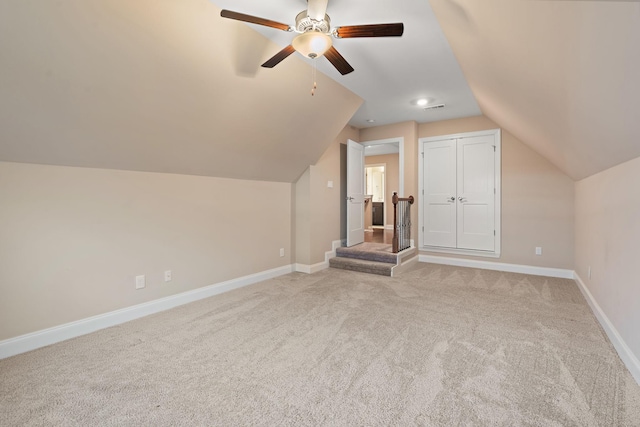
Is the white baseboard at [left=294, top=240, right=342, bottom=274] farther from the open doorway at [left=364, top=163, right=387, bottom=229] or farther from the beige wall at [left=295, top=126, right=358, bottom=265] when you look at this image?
the open doorway at [left=364, top=163, right=387, bottom=229]

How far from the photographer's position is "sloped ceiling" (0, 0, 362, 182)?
1.74 m

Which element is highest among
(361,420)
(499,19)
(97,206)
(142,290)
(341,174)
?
(499,19)

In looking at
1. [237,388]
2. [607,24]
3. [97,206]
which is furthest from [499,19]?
[97,206]

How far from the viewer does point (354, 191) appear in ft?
17.5

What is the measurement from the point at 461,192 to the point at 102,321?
17.3ft

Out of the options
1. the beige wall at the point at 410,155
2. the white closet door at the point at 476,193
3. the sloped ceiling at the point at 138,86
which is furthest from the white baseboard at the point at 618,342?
the sloped ceiling at the point at 138,86

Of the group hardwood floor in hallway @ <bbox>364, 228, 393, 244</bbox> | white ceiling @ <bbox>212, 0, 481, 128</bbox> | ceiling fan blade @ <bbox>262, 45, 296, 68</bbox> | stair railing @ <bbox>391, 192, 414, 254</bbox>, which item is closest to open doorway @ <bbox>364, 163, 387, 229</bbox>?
hardwood floor in hallway @ <bbox>364, 228, 393, 244</bbox>

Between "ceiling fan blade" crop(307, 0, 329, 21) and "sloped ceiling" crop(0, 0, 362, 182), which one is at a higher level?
"ceiling fan blade" crop(307, 0, 329, 21)

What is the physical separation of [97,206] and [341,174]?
3801 mm

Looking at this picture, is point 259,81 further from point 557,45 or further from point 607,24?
point 607,24

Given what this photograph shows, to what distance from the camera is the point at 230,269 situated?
3.73m

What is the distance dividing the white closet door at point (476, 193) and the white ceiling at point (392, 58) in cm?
60

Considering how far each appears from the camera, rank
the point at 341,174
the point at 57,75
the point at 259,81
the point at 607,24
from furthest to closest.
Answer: the point at 341,174 < the point at 259,81 < the point at 57,75 < the point at 607,24

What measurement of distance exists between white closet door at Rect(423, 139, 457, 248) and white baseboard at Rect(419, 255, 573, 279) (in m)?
0.27
